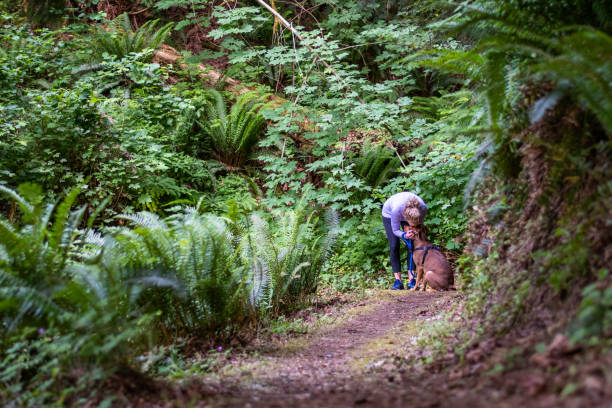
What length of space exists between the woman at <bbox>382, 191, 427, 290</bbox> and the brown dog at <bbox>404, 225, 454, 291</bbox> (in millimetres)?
152

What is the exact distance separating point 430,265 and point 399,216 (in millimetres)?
937

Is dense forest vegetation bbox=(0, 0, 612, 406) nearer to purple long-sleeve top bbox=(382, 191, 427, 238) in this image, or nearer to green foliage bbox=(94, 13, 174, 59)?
purple long-sleeve top bbox=(382, 191, 427, 238)

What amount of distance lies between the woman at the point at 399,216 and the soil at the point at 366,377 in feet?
6.74

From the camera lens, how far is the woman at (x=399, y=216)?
20.8 ft

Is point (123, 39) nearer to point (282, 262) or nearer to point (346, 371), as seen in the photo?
point (282, 262)

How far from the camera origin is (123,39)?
9969mm

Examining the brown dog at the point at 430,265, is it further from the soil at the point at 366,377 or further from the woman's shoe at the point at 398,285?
the soil at the point at 366,377

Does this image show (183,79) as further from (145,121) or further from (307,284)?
(307,284)

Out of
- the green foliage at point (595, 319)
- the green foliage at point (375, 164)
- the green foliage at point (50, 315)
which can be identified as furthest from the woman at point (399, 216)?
the green foliage at point (595, 319)

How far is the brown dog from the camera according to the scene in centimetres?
599

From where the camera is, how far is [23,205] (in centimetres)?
289

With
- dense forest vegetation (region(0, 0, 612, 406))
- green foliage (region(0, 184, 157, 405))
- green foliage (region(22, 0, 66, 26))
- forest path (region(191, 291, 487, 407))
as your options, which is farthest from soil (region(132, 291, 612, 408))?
green foliage (region(22, 0, 66, 26))

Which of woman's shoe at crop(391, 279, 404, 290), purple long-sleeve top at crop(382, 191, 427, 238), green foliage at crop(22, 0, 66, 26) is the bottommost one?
woman's shoe at crop(391, 279, 404, 290)

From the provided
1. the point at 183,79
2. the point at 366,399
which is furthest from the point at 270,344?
the point at 183,79
